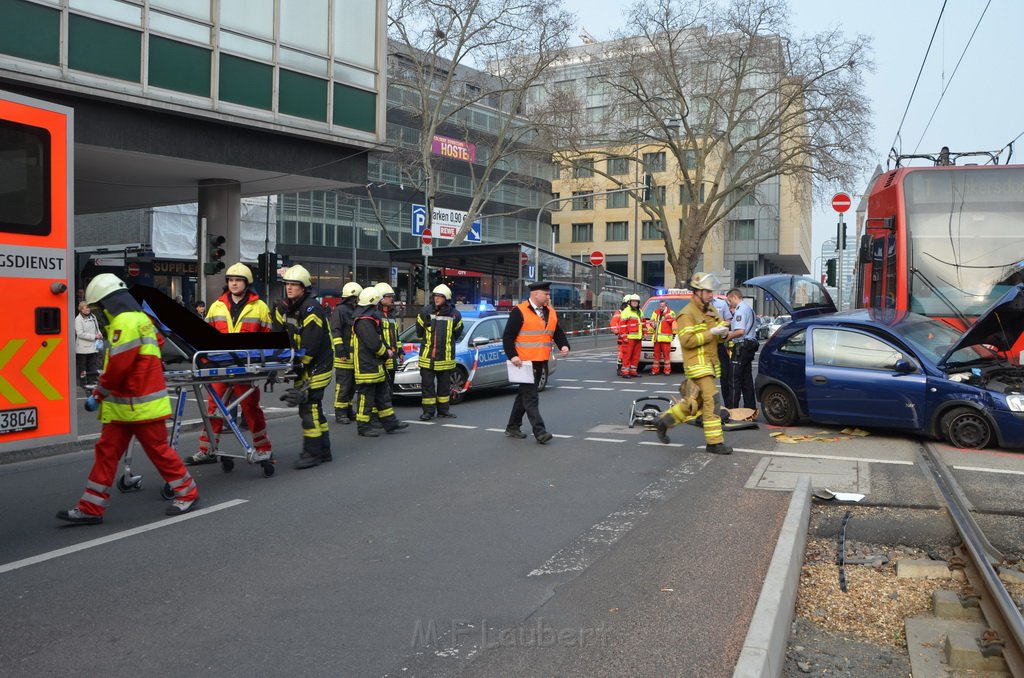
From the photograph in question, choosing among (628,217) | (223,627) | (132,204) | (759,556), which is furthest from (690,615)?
(628,217)

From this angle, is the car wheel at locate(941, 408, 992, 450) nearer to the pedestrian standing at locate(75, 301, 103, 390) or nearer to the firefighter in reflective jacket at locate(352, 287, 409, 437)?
the firefighter in reflective jacket at locate(352, 287, 409, 437)

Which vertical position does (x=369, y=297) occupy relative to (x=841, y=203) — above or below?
below

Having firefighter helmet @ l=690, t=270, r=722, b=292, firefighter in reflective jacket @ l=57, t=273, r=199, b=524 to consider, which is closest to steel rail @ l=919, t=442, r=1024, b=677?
firefighter helmet @ l=690, t=270, r=722, b=292

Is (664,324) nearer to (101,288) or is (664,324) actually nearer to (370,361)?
(370,361)

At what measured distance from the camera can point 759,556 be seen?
228 inches

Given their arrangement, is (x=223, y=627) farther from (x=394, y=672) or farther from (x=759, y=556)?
(x=759, y=556)

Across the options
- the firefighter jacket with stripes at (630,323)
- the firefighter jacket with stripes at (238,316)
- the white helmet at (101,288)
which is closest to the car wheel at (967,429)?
the firefighter jacket with stripes at (238,316)

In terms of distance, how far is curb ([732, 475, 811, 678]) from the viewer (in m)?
3.66

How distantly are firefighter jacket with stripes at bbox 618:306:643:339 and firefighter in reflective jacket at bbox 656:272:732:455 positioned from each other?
30.3 feet

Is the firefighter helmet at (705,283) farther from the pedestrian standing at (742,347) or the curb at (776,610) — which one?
the curb at (776,610)

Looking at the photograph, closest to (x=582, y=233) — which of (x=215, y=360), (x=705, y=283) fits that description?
(x=705, y=283)

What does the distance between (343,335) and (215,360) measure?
13.6 feet

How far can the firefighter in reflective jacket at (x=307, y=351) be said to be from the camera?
8.55 meters

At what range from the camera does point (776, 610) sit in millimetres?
4215
